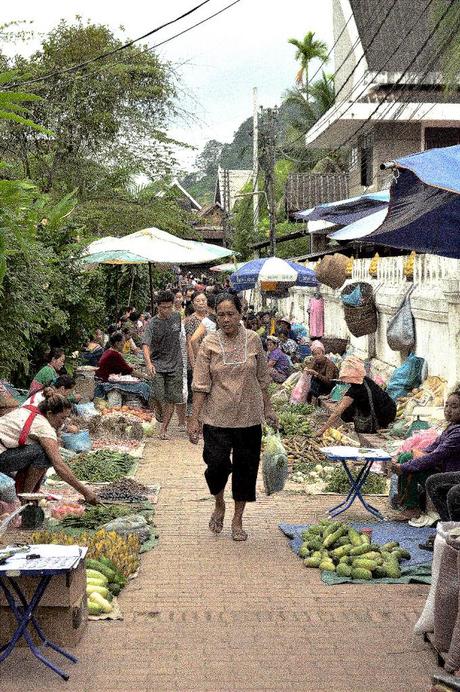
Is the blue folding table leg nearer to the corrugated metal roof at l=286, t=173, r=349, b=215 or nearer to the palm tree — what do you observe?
the corrugated metal roof at l=286, t=173, r=349, b=215

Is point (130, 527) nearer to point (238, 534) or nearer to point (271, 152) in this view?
point (238, 534)

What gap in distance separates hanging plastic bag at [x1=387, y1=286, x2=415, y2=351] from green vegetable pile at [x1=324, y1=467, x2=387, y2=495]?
4984 millimetres

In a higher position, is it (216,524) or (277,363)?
(216,524)

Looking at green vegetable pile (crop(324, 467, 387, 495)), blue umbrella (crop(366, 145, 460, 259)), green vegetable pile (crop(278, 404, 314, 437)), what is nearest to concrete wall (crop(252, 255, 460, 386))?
green vegetable pile (crop(278, 404, 314, 437))

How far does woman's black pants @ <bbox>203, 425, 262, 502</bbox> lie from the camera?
8.55 metres

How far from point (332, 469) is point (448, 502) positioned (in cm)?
466

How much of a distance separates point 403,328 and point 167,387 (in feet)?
12.8

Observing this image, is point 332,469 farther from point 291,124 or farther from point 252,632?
point 291,124

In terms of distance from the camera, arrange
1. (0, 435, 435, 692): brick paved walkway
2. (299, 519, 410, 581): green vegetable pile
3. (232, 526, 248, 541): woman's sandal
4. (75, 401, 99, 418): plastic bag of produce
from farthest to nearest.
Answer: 1. (75, 401, 99, 418): plastic bag of produce
2. (232, 526, 248, 541): woman's sandal
3. (299, 519, 410, 581): green vegetable pile
4. (0, 435, 435, 692): brick paved walkway

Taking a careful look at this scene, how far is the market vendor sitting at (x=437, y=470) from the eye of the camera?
770cm

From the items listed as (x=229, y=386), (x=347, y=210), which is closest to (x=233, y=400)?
(x=229, y=386)

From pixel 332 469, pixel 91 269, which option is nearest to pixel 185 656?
pixel 332 469

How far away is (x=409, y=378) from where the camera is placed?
15.1m

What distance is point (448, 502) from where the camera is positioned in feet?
22.9
